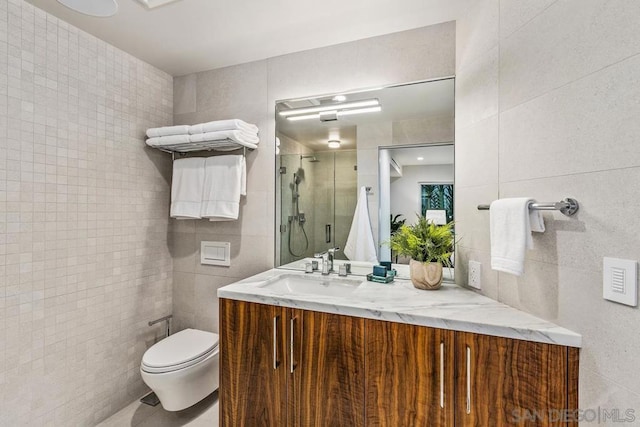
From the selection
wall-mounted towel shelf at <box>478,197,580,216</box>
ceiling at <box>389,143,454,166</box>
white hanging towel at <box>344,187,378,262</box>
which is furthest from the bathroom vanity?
ceiling at <box>389,143,454,166</box>

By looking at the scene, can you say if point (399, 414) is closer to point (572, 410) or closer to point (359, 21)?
point (572, 410)

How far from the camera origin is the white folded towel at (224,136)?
1.82 m

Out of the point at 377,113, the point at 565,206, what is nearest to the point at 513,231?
the point at 565,206

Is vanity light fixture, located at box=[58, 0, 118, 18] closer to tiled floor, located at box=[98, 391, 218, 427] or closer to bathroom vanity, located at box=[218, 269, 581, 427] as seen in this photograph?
bathroom vanity, located at box=[218, 269, 581, 427]

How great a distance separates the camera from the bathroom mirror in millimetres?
1672

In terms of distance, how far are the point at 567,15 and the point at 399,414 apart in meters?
1.54

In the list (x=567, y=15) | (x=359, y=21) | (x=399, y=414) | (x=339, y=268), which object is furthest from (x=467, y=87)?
(x=399, y=414)

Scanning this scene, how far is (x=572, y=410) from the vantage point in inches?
37.7

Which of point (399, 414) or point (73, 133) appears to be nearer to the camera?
point (399, 414)

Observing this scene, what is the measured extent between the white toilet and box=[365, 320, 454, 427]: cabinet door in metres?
1.07

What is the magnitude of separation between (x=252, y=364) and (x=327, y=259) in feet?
2.36

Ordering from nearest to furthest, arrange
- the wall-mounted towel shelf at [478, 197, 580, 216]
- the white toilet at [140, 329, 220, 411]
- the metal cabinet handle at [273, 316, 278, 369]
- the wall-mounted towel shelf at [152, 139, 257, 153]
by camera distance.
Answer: the wall-mounted towel shelf at [478, 197, 580, 216] → the metal cabinet handle at [273, 316, 278, 369] → the white toilet at [140, 329, 220, 411] → the wall-mounted towel shelf at [152, 139, 257, 153]

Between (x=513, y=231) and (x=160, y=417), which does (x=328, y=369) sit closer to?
(x=513, y=231)

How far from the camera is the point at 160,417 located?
6.13 feet
